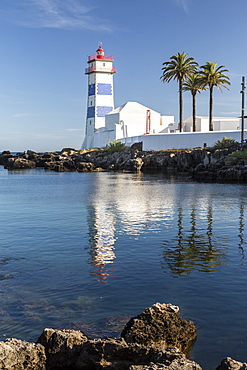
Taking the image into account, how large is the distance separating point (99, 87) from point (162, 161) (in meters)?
32.3

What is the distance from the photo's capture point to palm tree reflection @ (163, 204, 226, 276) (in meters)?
13.0

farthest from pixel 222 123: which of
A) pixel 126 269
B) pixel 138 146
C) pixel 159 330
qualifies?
pixel 159 330

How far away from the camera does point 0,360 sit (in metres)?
6.38

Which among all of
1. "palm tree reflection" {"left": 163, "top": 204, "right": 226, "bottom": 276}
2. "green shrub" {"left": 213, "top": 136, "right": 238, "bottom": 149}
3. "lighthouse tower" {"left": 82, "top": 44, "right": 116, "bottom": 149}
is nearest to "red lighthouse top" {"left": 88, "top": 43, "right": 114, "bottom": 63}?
"lighthouse tower" {"left": 82, "top": 44, "right": 116, "bottom": 149}

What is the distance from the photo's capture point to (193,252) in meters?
15.0

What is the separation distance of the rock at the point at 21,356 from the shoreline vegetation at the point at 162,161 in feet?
137

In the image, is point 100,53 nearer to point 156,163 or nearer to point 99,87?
point 99,87

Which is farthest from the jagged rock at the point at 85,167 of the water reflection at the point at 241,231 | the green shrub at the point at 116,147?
the water reflection at the point at 241,231

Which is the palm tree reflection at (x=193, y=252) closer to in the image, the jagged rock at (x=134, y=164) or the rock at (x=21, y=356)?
the rock at (x=21, y=356)

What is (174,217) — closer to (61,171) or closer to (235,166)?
(235,166)

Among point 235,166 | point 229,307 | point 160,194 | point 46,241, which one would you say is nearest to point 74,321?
point 229,307

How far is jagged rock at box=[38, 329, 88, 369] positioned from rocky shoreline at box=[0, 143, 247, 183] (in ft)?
136

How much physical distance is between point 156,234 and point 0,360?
485 inches

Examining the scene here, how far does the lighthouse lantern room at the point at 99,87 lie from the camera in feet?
300
